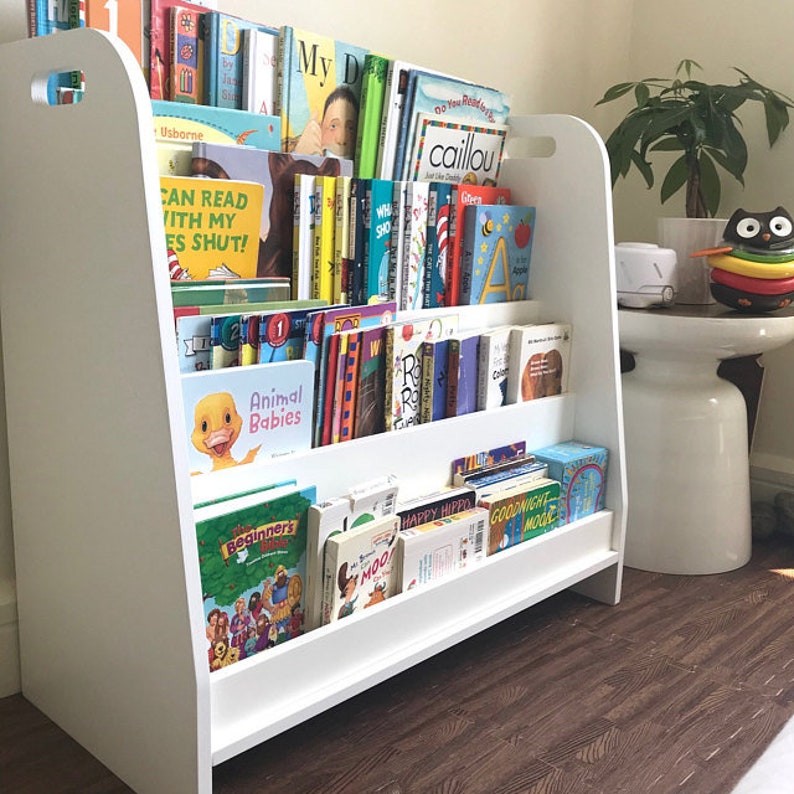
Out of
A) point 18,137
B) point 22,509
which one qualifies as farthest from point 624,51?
point 22,509

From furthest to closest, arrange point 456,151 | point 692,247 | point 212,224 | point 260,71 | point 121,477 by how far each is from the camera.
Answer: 1. point 692,247
2. point 456,151
3. point 260,71
4. point 212,224
5. point 121,477

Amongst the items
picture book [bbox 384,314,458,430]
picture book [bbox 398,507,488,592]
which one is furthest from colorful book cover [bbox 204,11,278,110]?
picture book [bbox 398,507,488,592]

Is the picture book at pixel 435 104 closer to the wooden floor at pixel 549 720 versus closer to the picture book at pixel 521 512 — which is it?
the picture book at pixel 521 512

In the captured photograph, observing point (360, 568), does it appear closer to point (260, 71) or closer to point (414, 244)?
point (414, 244)

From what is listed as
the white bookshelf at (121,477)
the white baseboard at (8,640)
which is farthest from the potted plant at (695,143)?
the white baseboard at (8,640)

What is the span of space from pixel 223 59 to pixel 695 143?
3.98ft

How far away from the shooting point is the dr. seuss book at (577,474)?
162cm

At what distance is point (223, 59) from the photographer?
127 cm

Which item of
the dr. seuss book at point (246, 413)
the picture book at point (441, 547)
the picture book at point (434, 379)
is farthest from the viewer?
the picture book at point (434, 379)

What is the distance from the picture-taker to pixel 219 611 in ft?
3.61

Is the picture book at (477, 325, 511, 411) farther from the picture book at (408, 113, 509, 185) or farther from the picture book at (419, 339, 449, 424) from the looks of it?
the picture book at (408, 113, 509, 185)

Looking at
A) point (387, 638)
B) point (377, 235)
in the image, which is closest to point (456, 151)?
point (377, 235)

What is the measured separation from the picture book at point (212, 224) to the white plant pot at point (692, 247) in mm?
1132

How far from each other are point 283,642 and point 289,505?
0.18 meters
